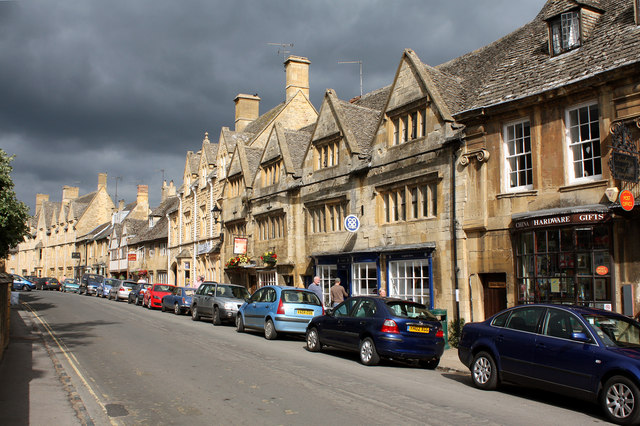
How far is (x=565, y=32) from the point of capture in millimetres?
15375

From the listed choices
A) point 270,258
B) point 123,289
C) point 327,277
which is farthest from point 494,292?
point 123,289

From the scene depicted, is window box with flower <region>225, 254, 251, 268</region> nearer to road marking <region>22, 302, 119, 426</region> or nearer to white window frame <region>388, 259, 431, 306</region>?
road marking <region>22, 302, 119, 426</region>

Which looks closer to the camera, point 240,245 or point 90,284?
point 240,245

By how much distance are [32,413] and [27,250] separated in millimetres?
107150

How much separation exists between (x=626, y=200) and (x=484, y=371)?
17.3 ft

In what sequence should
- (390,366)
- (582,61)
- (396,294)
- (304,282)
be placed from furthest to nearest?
(304,282)
(396,294)
(582,61)
(390,366)

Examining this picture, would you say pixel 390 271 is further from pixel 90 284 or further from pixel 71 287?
pixel 71 287

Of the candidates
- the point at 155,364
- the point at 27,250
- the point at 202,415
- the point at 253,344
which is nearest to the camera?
the point at 202,415

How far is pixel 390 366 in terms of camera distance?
41.4 feet

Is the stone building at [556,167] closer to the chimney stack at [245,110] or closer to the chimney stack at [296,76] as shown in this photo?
the chimney stack at [296,76]

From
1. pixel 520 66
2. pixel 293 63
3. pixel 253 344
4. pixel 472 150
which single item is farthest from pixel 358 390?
pixel 293 63

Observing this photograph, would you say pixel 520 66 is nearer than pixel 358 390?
No

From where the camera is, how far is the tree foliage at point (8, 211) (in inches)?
875

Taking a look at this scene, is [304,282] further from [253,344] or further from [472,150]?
[472,150]
